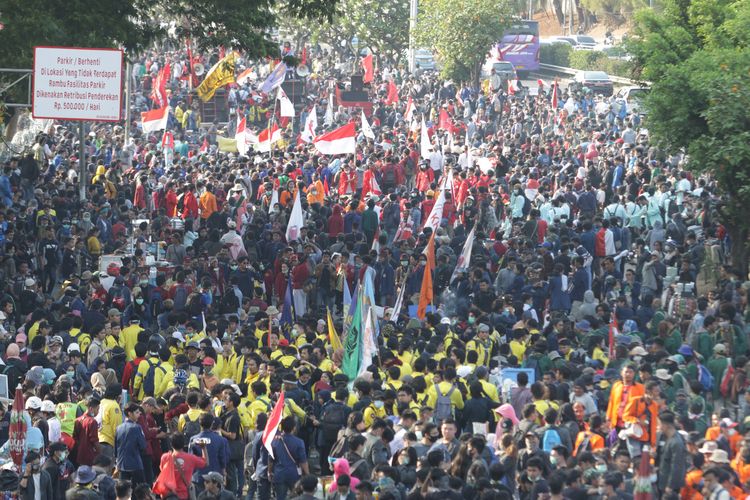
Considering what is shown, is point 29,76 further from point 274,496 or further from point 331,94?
point 331,94

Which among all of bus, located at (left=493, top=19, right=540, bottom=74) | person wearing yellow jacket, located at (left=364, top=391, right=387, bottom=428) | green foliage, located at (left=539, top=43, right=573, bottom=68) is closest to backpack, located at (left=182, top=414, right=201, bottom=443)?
person wearing yellow jacket, located at (left=364, top=391, right=387, bottom=428)

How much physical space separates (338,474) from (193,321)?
6210 millimetres

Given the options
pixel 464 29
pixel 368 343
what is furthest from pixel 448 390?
pixel 464 29

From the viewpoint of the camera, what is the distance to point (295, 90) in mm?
44625

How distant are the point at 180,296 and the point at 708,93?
8020 millimetres

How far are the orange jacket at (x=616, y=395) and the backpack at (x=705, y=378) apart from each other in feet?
6.09

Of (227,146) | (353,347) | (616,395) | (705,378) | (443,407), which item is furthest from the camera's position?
(227,146)

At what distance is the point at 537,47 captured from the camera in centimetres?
6022

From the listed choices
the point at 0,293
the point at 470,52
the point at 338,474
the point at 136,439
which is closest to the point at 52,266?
the point at 0,293

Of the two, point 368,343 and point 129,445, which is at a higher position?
point 368,343

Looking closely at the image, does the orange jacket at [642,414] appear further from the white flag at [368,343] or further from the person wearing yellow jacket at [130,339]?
the person wearing yellow jacket at [130,339]

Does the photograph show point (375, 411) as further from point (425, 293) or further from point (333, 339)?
point (425, 293)

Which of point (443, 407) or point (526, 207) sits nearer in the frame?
point (443, 407)

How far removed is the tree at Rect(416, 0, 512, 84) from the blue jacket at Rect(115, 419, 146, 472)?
34315 mm
